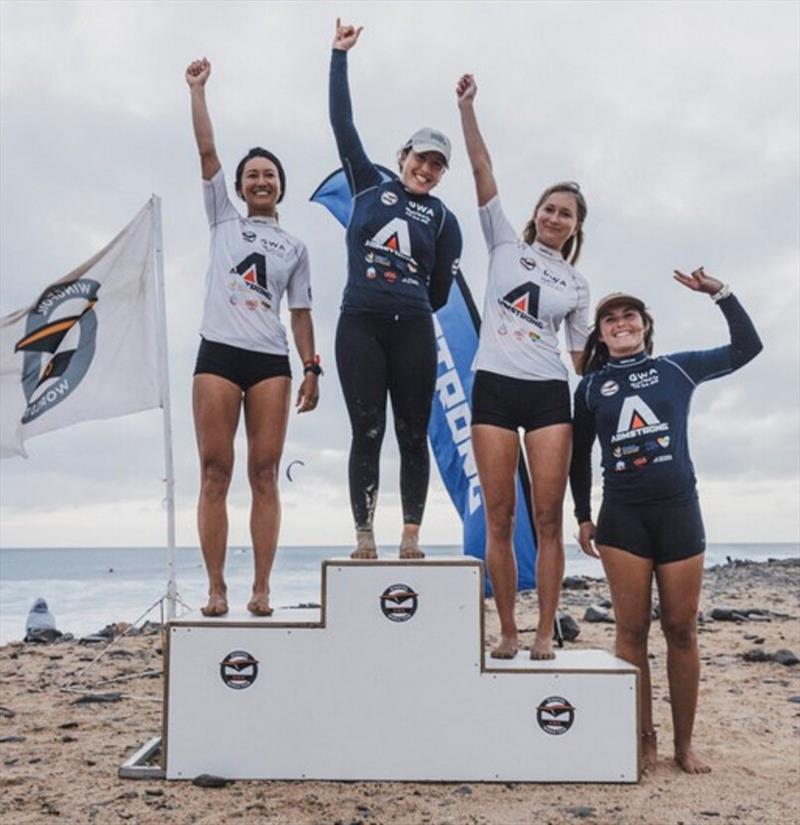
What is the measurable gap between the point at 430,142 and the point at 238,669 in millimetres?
2769

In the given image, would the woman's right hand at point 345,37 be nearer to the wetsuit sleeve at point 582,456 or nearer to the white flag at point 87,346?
the wetsuit sleeve at point 582,456

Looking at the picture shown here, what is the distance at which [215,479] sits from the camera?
4.40 m

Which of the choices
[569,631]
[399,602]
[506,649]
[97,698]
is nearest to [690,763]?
[506,649]

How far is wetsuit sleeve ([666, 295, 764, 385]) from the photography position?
4.19m

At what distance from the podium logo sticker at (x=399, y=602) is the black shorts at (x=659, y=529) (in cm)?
98

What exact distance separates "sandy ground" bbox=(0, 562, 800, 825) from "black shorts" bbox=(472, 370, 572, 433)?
68.0 inches

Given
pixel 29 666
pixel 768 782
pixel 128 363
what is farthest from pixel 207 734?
pixel 29 666

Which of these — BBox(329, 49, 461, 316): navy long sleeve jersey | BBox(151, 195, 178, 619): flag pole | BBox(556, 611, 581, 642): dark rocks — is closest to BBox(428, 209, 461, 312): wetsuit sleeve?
BBox(329, 49, 461, 316): navy long sleeve jersey

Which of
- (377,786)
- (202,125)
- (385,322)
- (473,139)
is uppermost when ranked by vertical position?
(202,125)

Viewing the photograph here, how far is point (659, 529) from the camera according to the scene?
4.09 m

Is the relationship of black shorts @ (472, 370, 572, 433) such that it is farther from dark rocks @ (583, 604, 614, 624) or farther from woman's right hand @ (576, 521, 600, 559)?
dark rocks @ (583, 604, 614, 624)

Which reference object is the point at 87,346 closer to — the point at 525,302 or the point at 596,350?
the point at 525,302

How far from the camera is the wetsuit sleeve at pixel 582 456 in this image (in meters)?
4.36

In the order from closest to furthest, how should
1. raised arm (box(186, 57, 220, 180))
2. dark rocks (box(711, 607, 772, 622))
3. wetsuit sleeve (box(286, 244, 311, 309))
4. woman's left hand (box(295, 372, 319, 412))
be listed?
1. raised arm (box(186, 57, 220, 180))
2. woman's left hand (box(295, 372, 319, 412))
3. wetsuit sleeve (box(286, 244, 311, 309))
4. dark rocks (box(711, 607, 772, 622))
